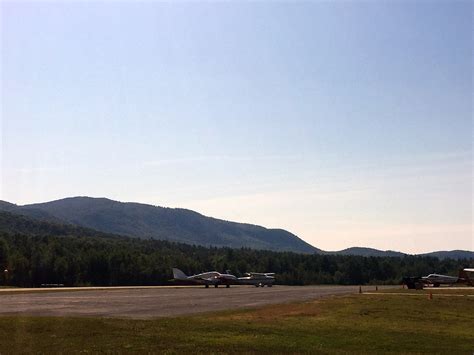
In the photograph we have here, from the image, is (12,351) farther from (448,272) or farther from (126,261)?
(448,272)

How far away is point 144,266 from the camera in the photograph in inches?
5049

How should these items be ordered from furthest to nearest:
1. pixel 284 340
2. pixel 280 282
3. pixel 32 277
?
pixel 280 282 < pixel 32 277 < pixel 284 340

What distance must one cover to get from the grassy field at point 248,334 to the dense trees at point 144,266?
87.6m

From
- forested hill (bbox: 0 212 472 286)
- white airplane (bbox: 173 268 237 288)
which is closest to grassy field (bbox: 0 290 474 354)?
white airplane (bbox: 173 268 237 288)

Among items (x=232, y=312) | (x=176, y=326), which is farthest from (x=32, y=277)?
(x=176, y=326)

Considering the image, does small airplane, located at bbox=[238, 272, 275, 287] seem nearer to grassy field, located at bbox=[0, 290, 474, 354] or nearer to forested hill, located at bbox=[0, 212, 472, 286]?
forested hill, located at bbox=[0, 212, 472, 286]

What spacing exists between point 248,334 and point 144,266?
106 meters

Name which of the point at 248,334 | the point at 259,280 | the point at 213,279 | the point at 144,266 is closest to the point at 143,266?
the point at 144,266

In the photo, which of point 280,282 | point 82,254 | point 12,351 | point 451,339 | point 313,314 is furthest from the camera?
point 280,282

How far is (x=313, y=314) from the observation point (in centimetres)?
3681

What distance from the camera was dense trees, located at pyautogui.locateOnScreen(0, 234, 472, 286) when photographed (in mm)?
115250

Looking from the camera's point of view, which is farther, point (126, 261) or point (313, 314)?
point (126, 261)

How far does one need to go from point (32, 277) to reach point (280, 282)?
60072 mm

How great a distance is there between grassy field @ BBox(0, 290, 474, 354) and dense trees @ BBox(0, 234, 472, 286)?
87641 mm
